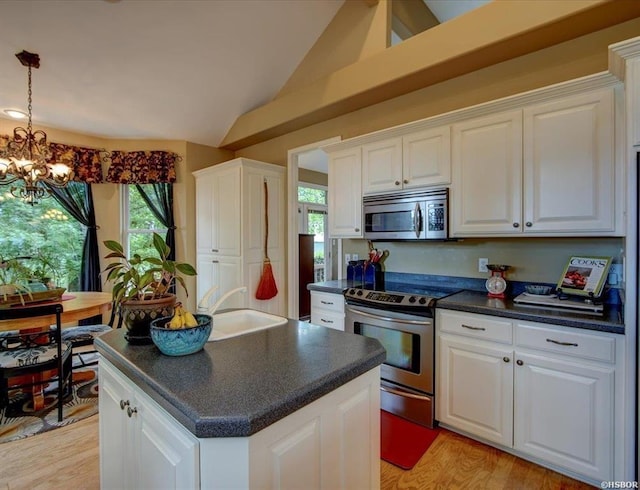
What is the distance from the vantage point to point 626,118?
1592mm

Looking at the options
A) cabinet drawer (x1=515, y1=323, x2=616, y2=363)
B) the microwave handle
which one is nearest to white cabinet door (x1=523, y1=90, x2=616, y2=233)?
cabinet drawer (x1=515, y1=323, x2=616, y2=363)

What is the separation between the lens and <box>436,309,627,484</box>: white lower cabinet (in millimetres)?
1687

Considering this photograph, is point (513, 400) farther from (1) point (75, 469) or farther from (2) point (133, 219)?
(2) point (133, 219)

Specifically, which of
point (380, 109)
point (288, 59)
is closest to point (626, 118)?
point (380, 109)

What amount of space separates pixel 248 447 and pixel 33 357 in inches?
100

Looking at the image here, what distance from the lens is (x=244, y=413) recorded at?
82 cm

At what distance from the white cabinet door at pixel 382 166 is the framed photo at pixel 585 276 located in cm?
128

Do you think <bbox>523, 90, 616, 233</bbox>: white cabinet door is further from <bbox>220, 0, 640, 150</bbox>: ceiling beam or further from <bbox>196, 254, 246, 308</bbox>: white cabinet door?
<bbox>196, 254, 246, 308</bbox>: white cabinet door

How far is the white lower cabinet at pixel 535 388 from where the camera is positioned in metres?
1.69

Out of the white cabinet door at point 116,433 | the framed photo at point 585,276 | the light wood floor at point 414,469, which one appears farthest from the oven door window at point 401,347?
the white cabinet door at point 116,433

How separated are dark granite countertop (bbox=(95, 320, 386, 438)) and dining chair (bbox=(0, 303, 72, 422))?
4.25 ft

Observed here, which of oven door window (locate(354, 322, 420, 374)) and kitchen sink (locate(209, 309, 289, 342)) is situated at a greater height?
kitchen sink (locate(209, 309, 289, 342))

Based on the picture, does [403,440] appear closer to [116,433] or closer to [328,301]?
[328,301]

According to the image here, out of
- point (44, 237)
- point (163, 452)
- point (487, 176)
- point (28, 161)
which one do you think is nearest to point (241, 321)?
point (163, 452)
